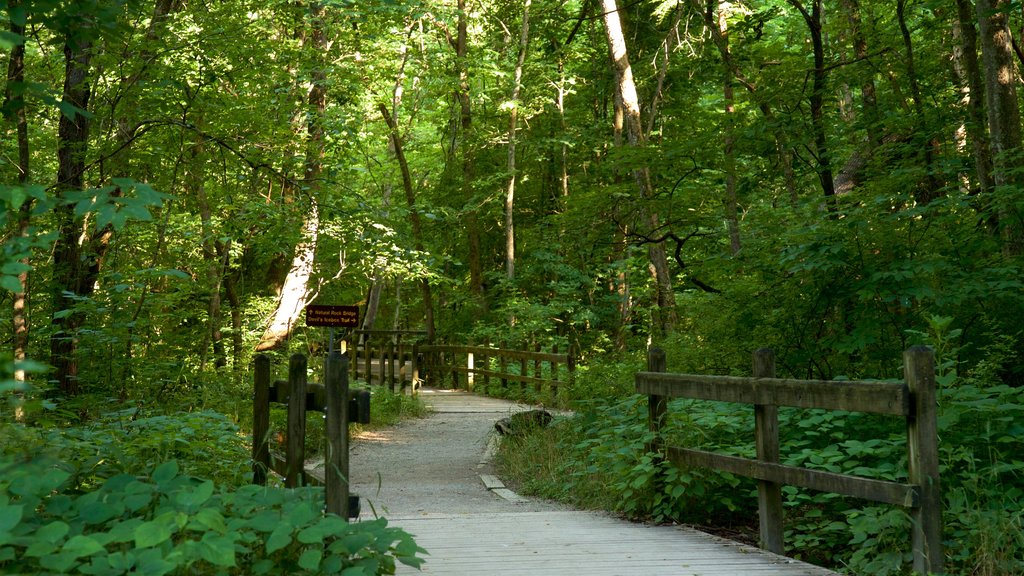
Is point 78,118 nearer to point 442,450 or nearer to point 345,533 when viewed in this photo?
point 345,533

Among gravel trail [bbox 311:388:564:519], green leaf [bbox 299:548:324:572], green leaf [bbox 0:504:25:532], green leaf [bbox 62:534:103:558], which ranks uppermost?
green leaf [bbox 0:504:25:532]

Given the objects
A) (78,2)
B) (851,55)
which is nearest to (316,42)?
(851,55)

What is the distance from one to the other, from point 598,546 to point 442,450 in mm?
7880

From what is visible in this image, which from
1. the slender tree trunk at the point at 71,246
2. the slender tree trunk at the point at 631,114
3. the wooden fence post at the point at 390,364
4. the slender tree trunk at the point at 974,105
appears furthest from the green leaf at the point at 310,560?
the wooden fence post at the point at 390,364

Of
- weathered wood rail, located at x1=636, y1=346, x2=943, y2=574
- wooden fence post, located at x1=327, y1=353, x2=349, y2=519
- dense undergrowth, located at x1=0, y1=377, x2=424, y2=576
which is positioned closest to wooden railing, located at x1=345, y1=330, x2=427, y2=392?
weathered wood rail, located at x1=636, y1=346, x2=943, y2=574

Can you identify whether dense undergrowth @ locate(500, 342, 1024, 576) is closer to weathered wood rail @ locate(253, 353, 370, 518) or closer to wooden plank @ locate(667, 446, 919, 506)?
wooden plank @ locate(667, 446, 919, 506)

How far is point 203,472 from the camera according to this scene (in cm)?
568

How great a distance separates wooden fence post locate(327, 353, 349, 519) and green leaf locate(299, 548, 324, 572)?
97cm

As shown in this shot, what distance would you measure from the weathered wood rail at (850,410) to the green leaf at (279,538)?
121 inches

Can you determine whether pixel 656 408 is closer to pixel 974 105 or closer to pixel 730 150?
pixel 974 105

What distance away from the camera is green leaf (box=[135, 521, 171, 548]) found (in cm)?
311

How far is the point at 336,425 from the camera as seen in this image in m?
4.46

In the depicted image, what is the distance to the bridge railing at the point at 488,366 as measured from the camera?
18484 millimetres

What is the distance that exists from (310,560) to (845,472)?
4.04 metres
